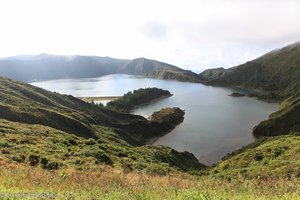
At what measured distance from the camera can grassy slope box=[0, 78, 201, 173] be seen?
96.1 feet

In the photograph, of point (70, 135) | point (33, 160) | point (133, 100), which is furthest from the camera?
point (133, 100)

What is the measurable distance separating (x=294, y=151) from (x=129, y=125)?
64229 mm

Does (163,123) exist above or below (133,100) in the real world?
below

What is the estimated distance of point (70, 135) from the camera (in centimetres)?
4419

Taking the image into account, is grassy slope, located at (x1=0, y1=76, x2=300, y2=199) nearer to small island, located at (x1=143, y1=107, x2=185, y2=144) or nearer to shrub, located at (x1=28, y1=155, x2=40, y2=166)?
shrub, located at (x1=28, y1=155, x2=40, y2=166)

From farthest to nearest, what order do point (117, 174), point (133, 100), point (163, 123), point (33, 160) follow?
point (133, 100), point (163, 123), point (33, 160), point (117, 174)

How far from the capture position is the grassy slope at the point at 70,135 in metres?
29.3

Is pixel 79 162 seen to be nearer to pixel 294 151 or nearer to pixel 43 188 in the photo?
pixel 43 188

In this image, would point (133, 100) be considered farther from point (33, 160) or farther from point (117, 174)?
point (117, 174)

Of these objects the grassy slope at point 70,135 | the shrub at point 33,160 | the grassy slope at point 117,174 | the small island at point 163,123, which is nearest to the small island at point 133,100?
the small island at point 163,123

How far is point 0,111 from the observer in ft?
169

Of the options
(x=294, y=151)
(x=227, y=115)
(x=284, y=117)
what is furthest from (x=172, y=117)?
(x=294, y=151)

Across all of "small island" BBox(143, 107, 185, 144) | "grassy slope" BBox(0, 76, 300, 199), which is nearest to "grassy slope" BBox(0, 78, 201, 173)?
"grassy slope" BBox(0, 76, 300, 199)

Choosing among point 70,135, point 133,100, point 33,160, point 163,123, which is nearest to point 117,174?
point 33,160
